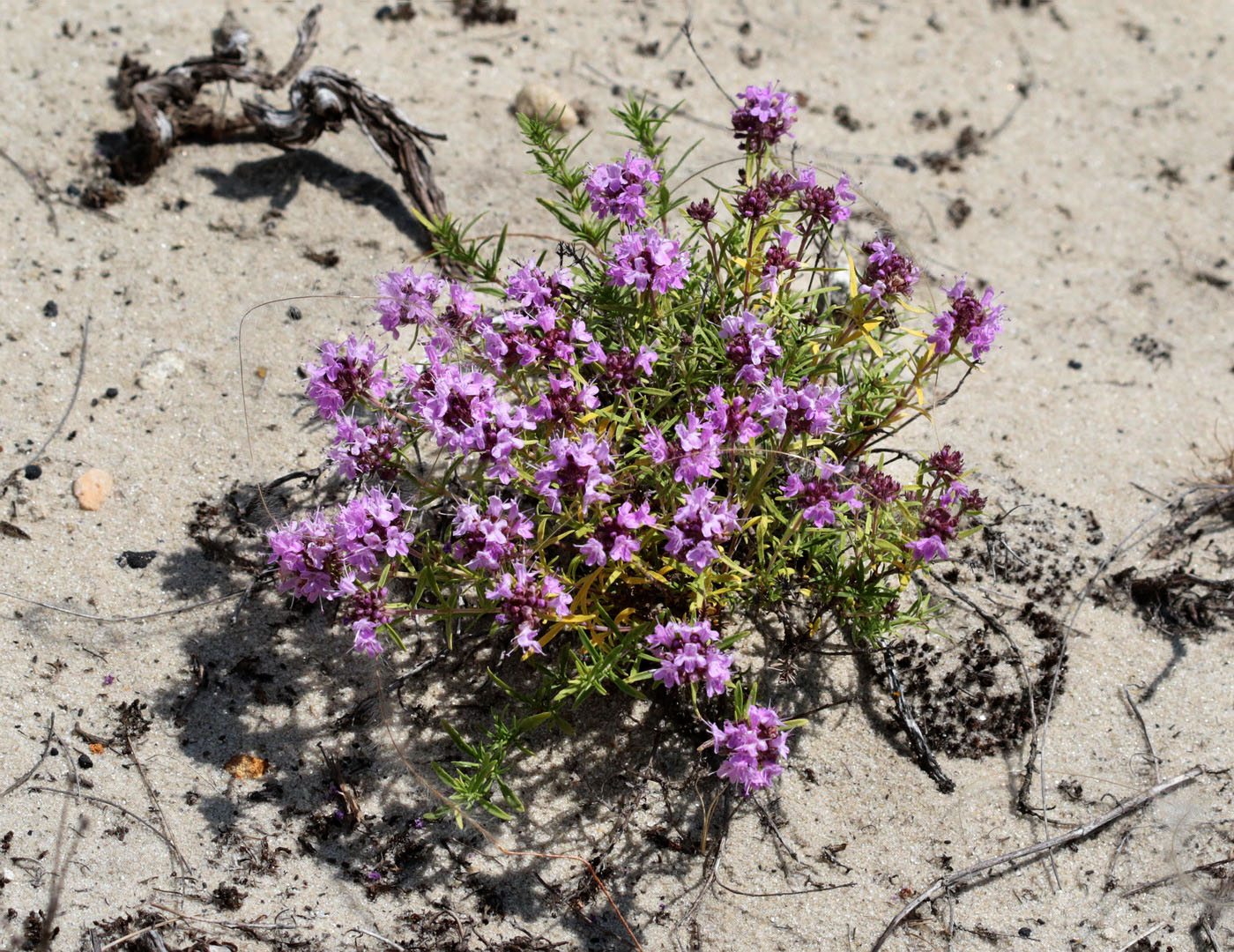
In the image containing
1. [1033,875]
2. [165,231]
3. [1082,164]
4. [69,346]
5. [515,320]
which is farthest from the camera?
[1082,164]

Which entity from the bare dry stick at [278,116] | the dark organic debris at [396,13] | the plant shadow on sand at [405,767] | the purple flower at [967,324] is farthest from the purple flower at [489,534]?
the dark organic debris at [396,13]

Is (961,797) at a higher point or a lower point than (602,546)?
lower

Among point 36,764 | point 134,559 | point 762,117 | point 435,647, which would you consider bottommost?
point 36,764

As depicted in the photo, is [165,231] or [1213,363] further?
[1213,363]

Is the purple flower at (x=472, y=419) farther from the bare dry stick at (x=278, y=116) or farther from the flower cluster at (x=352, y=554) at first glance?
the bare dry stick at (x=278, y=116)

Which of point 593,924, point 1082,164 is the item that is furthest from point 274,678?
point 1082,164

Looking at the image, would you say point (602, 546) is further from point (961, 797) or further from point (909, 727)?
point (961, 797)

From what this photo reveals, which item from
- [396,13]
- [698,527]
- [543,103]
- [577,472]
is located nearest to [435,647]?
[577,472]

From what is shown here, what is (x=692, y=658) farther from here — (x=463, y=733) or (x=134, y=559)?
(x=134, y=559)
